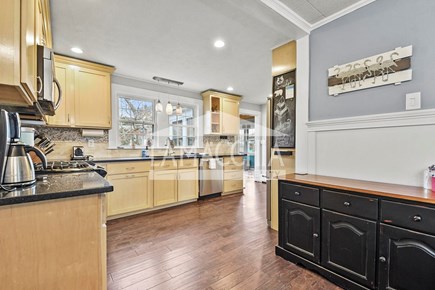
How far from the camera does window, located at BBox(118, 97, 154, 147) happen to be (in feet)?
12.4

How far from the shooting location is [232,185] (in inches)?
185

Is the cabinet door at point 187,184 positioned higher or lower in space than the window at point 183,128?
lower

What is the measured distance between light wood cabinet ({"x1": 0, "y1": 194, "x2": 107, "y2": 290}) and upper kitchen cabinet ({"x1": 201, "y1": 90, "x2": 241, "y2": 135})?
3691 mm

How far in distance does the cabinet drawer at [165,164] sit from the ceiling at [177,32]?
1.57 meters

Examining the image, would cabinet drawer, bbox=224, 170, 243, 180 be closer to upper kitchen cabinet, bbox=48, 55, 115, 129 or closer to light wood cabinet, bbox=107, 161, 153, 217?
light wood cabinet, bbox=107, 161, 153, 217

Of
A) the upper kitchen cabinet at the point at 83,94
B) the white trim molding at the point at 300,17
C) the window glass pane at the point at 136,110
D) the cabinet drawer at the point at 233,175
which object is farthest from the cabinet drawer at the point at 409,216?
the window glass pane at the point at 136,110

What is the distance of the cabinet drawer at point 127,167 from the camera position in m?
3.06

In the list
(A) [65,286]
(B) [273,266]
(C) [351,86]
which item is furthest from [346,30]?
(A) [65,286]

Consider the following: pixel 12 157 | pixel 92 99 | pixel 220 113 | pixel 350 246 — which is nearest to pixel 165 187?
pixel 92 99

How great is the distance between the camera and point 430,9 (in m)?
1.55

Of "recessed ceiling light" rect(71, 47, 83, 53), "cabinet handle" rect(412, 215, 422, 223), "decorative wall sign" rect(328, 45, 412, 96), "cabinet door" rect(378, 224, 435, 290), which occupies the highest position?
"recessed ceiling light" rect(71, 47, 83, 53)

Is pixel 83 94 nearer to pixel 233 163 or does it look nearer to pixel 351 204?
pixel 233 163

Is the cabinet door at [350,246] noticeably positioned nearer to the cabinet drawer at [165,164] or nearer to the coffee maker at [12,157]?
the coffee maker at [12,157]

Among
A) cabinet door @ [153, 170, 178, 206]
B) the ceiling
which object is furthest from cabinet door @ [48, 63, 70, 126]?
cabinet door @ [153, 170, 178, 206]
